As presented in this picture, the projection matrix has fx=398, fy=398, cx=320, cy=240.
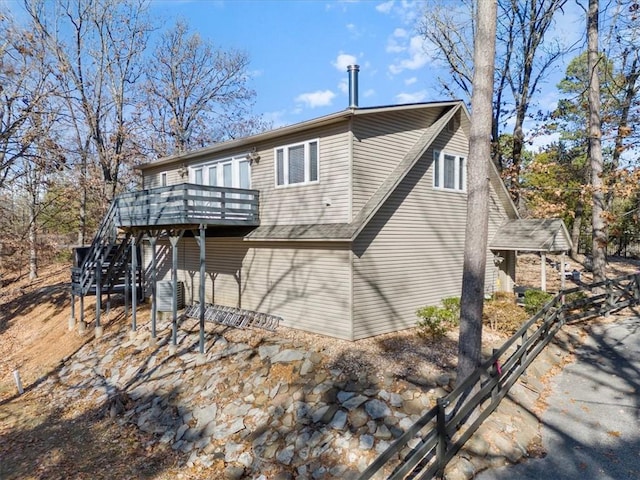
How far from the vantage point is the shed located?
44.3 ft

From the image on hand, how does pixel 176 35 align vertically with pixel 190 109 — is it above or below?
above

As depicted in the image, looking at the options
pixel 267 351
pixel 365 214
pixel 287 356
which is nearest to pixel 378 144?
pixel 365 214

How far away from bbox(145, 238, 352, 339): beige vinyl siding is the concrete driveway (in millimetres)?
4807

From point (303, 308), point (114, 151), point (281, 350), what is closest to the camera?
point (281, 350)

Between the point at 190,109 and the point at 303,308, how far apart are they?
22.3 metres

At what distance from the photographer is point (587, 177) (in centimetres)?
2100

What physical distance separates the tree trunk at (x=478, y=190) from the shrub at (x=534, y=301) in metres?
6.48

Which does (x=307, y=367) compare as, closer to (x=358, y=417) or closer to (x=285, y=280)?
(x=358, y=417)

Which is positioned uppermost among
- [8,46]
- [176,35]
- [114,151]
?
[176,35]

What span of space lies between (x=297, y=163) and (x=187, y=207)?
11.1 feet

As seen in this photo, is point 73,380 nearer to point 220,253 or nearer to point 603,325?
point 220,253

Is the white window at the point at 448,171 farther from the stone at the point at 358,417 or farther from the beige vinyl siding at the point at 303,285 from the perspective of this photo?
the stone at the point at 358,417

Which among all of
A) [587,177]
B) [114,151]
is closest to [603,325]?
[587,177]

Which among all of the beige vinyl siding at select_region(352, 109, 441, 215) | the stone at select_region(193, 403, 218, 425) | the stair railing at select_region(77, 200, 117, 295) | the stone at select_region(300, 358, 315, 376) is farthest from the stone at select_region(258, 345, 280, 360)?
the stair railing at select_region(77, 200, 117, 295)
